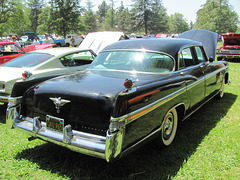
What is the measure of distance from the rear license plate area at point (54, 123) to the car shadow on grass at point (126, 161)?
0.55 metres

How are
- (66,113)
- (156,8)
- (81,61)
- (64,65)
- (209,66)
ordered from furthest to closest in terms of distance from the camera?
1. (156,8)
2. (81,61)
3. (64,65)
4. (209,66)
5. (66,113)

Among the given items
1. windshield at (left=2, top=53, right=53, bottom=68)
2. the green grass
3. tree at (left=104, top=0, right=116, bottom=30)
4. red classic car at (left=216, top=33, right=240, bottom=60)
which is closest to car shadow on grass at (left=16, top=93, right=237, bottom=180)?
the green grass

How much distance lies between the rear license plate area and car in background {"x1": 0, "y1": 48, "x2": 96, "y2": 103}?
2302 millimetres

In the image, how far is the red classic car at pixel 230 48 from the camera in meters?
12.9

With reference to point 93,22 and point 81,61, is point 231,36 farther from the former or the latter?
point 93,22

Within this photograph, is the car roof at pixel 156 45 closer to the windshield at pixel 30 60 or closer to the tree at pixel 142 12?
the windshield at pixel 30 60

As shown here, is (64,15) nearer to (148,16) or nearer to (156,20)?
(148,16)

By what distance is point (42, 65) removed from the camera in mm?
5262

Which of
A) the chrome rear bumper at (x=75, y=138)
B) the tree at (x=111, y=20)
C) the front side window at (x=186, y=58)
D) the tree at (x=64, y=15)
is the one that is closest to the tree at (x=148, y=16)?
the tree at (x=111, y=20)

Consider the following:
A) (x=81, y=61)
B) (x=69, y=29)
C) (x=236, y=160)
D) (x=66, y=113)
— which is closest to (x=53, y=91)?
(x=66, y=113)

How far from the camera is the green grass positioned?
2617mm

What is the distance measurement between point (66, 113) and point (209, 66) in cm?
334

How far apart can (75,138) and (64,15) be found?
112 feet

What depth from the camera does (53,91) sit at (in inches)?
106
